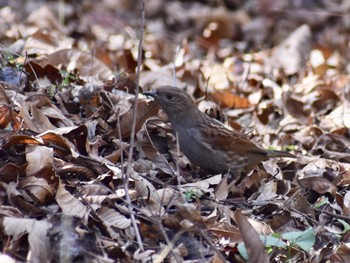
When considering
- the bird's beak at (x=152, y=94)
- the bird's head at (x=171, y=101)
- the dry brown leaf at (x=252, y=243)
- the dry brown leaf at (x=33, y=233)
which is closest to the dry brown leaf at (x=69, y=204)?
the dry brown leaf at (x=33, y=233)

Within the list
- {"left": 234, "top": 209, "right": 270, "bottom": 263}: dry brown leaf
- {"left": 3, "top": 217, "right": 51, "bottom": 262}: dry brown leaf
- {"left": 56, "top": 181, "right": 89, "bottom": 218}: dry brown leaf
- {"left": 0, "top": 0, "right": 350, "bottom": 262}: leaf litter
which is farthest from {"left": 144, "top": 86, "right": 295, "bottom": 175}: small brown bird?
{"left": 3, "top": 217, "right": 51, "bottom": 262}: dry brown leaf

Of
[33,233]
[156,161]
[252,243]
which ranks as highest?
[33,233]

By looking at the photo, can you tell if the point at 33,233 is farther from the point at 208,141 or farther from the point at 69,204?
the point at 208,141

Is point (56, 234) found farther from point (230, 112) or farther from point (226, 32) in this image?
point (226, 32)

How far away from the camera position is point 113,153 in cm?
593

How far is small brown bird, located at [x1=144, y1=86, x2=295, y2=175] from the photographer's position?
20.9 ft

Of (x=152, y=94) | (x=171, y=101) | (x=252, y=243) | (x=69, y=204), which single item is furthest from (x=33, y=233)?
(x=171, y=101)

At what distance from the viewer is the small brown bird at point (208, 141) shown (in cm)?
637

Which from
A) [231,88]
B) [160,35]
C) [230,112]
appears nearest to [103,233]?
[230,112]

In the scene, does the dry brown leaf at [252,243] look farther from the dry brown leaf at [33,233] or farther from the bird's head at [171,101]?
the bird's head at [171,101]

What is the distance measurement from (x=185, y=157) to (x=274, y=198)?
920 millimetres

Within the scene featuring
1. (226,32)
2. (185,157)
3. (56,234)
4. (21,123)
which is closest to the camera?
(56,234)

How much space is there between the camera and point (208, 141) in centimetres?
643

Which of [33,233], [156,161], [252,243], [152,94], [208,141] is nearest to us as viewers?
[33,233]
